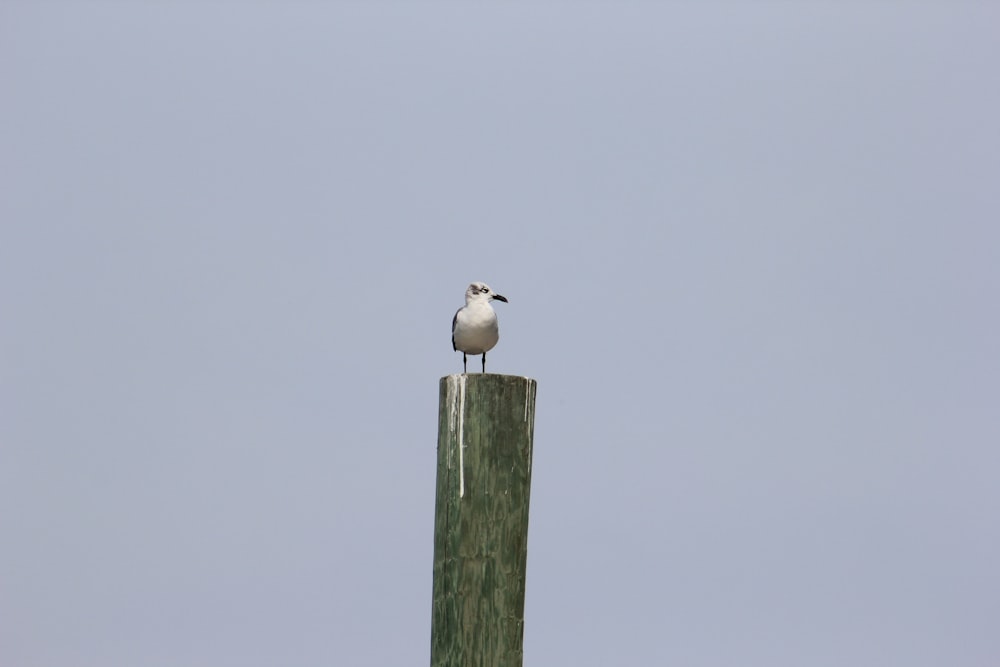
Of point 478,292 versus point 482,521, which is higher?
point 478,292

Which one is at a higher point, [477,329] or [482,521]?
[477,329]

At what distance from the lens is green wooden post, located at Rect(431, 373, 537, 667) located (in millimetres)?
8414

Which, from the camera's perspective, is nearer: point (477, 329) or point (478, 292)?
point (477, 329)

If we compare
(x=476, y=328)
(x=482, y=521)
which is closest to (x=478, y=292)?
(x=476, y=328)

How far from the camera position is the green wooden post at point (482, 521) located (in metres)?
8.41

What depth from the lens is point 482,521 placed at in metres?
8.48

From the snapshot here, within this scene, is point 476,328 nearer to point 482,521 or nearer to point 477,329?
point 477,329

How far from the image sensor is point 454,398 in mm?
8734

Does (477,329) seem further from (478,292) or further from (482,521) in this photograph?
(482,521)

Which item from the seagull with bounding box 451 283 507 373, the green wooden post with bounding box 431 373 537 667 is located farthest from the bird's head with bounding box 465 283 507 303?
the green wooden post with bounding box 431 373 537 667

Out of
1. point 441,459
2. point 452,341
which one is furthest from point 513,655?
point 452,341

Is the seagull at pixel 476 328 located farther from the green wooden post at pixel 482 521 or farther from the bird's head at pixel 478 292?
the green wooden post at pixel 482 521

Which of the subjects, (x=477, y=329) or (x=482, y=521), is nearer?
(x=482, y=521)

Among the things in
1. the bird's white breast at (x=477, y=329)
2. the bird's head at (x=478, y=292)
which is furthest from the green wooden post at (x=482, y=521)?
the bird's head at (x=478, y=292)
